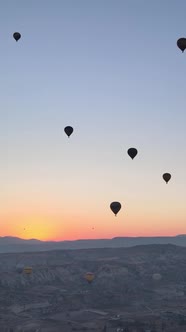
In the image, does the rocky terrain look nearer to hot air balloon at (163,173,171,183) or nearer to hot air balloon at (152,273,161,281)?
hot air balloon at (152,273,161,281)

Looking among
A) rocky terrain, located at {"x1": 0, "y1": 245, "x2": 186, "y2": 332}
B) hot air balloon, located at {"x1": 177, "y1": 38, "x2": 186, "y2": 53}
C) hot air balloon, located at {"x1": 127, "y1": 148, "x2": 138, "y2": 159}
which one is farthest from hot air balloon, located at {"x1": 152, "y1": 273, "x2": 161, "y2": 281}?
hot air balloon, located at {"x1": 177, "y1": 38, "x2": 186, "y2": 53}

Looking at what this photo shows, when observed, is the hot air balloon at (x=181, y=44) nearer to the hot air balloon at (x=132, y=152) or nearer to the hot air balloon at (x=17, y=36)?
the hot air balloon at (x=132, y=152)

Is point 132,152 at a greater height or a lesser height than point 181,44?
lesser

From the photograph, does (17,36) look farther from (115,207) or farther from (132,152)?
(115,207)

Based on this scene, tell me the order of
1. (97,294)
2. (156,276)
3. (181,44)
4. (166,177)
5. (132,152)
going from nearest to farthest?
(181,44) → (132,152) → (166,177) → (97,294) → (156,276)

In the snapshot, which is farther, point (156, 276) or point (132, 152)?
point (156, 276)

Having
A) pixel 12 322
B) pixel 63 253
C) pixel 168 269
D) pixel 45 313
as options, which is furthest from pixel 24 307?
pixel 63 253

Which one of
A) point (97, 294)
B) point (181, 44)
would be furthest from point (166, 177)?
point (97, 294)

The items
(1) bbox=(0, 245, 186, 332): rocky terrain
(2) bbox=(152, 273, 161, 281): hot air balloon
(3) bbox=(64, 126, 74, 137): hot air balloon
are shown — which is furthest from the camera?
(2) bbox=(152, 273, 161, 281): hot air balloon

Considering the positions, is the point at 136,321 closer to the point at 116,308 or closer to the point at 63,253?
the point at 116,308
